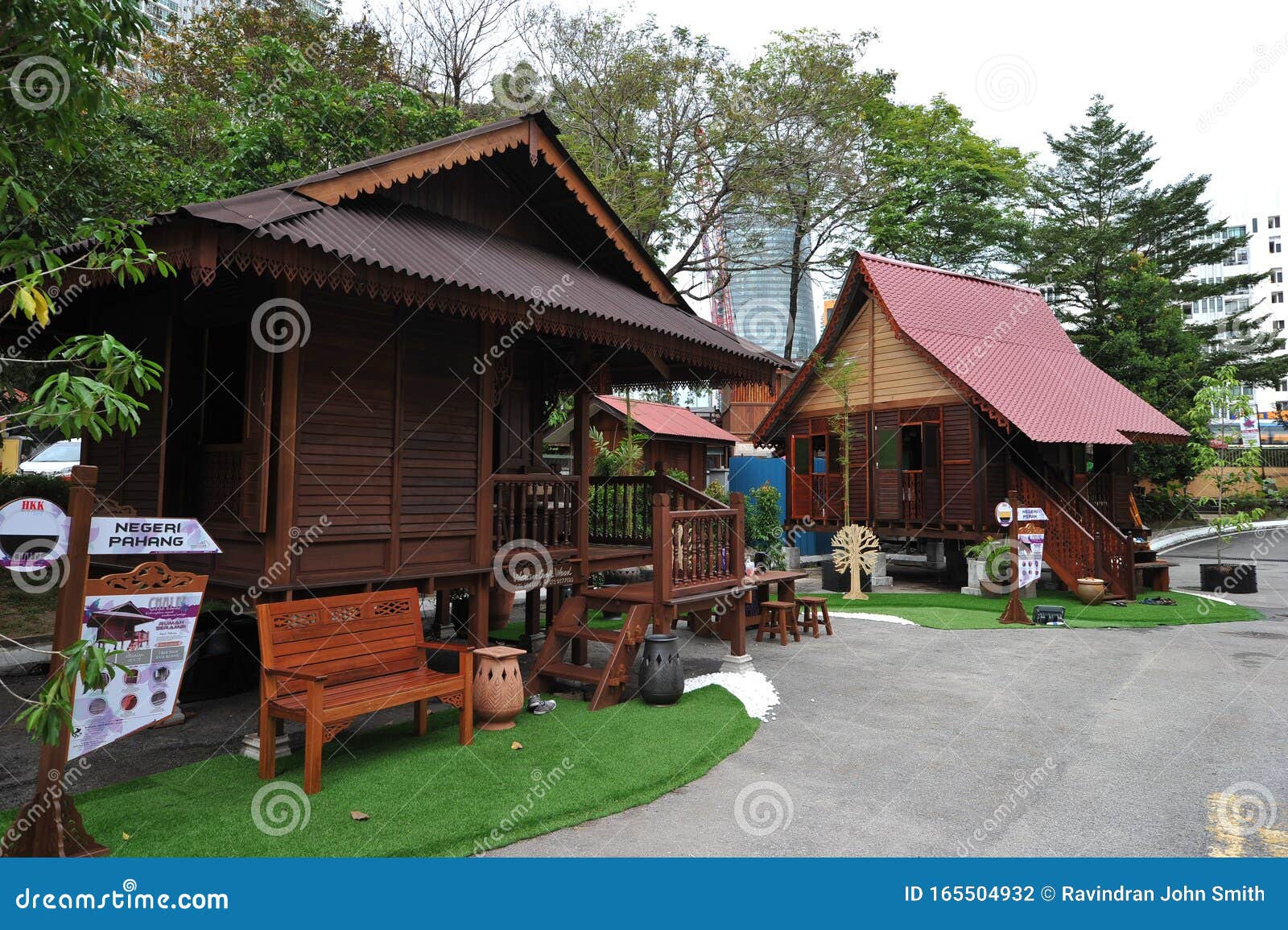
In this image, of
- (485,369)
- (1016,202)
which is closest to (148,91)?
(485,369)

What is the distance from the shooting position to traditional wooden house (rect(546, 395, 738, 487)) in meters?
23.1

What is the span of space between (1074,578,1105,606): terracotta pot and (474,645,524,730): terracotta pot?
11.8 meters

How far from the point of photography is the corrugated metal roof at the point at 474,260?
5.97 metres

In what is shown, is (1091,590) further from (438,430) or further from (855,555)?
(438,430)

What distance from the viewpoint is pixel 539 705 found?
7301 millimetres

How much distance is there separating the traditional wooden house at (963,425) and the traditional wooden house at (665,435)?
2947mm

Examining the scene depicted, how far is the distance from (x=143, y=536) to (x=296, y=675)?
4.14ft

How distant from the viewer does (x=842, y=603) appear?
15.1 m

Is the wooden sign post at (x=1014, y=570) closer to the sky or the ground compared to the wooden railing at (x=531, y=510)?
closer to the ground

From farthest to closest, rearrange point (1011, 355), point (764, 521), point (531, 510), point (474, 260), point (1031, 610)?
point (764, 521)
point (1011, 355)
point (1031, 610)
point (531, 510)
point (474, 260)

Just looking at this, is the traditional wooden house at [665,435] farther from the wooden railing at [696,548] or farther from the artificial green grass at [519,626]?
the wooden railing at [696,548]

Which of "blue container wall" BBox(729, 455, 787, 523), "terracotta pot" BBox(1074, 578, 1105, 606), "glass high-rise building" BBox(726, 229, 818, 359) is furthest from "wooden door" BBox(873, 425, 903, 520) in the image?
"glass high-rise building" BBox(726, 229, 818, 359)

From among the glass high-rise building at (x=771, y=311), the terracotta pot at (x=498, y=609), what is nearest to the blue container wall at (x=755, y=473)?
the glass high-rise building at (x=771, y=311)

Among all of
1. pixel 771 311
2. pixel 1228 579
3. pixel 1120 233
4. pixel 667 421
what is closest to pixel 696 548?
pixel 1228 579
